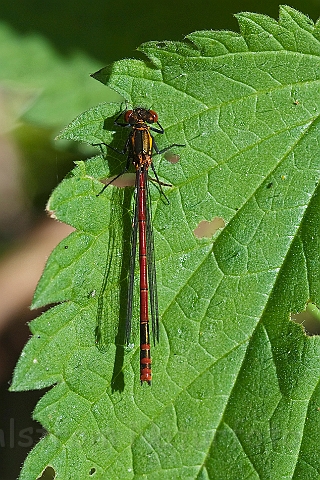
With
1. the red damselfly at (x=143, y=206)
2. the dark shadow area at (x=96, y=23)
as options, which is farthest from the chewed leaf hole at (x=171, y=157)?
the dark shadow area at (x=96, y=23)

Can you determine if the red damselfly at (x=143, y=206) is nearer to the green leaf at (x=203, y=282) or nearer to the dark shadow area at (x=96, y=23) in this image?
the green leaf at (x=203, y=282)

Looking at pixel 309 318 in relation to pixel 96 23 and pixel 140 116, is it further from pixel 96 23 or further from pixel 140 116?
pixel 96 23

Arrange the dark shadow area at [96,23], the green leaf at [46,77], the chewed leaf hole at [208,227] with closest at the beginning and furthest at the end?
the chewed leaf hole at [208,227], the dark shadow area at [96,23], the green leaf at [46,77]

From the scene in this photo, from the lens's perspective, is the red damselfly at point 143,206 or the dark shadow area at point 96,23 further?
the dark shadow area at point 96,23

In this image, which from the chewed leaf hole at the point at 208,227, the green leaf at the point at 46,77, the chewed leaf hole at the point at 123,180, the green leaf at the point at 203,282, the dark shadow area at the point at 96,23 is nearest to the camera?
the green leaf at the point at 203,282

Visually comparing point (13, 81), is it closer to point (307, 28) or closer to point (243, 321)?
point (307, 28)

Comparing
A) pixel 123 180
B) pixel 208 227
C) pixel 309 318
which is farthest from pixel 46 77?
pixel 309 318

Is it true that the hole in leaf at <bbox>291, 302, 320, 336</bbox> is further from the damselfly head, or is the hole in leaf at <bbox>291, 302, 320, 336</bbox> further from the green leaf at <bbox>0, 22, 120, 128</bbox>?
the green leaf at <bbox>0, 22, 120, 128</bbox>
